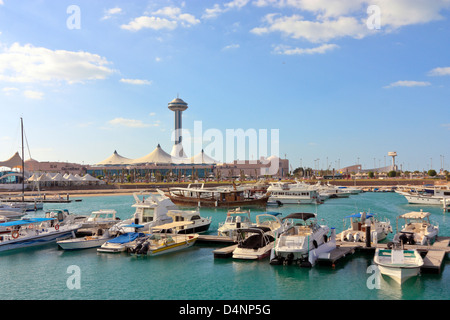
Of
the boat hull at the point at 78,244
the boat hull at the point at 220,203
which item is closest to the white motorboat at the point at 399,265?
the boat hull at the point at 78,244

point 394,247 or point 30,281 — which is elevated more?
point 394,247

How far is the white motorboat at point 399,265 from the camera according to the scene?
19.2 meters

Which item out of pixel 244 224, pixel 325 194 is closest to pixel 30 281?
pixel 244 224

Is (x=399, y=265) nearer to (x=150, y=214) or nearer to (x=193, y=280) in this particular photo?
(x=193, y=280)

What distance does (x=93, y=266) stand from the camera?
23391 millimetres

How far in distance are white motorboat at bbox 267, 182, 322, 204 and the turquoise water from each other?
46224 mm

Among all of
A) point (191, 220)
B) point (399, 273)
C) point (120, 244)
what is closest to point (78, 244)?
point (120, 244)

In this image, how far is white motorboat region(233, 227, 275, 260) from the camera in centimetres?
2389

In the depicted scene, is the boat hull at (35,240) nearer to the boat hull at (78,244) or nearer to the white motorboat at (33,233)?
the white motorboat at (33,233)

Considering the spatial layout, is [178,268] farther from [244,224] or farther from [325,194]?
[325,194]

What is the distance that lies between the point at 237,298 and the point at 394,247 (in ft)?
32.6

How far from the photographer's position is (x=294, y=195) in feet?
242
